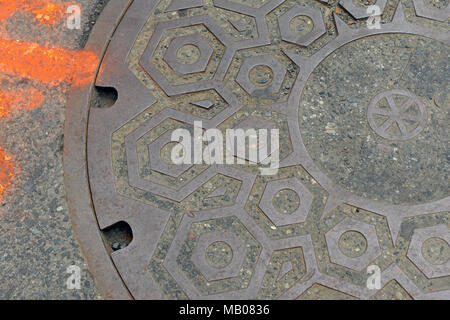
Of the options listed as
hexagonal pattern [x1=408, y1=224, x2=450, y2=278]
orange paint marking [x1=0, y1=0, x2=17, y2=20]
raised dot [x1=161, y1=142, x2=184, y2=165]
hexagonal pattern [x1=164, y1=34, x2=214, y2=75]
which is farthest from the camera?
orange paint marking [x1=0, y1=0, x2=17, y2=20]

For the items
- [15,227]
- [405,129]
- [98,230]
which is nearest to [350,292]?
[405,129]

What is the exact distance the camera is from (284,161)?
1696 millimetres

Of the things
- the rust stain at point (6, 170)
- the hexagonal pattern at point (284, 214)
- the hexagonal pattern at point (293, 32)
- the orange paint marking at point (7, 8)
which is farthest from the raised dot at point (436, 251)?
the orange paint marking at point (7, 8)

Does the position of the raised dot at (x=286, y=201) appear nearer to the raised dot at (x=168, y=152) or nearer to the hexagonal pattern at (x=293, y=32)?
the raised dot at (x=168, y=152)

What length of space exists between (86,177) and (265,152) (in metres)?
0.66

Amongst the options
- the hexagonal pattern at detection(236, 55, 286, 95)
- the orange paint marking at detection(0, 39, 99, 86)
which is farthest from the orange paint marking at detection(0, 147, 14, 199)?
the hexagonal pattern at detection(236, 55, 286, 95)

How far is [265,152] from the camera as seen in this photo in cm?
171

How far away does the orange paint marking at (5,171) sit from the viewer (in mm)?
1730

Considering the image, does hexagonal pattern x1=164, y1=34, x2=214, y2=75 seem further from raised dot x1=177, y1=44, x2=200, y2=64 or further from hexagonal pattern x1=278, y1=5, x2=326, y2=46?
hexagonal pattern x1=278, y1=5, x2=326, y2=46

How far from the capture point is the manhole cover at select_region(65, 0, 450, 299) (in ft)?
5.15

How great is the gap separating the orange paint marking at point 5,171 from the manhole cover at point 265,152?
0.22 m

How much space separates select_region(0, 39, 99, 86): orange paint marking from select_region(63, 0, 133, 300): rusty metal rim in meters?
0.04

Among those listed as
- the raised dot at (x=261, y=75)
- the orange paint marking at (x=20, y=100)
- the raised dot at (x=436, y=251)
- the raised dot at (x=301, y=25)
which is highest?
the raised dot at (x=301, y=25)

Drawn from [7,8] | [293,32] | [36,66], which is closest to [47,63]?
[36,66]
